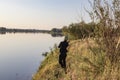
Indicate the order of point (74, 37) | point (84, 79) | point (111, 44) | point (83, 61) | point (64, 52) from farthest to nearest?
1. point (74, 37)
2. point (64, 52)
3. point (83, 61)
4. point (111, 44)
5. point (84, 79)

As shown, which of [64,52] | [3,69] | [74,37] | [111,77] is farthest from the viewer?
[74,37]

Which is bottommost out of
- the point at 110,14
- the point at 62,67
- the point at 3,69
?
the point at 3,69

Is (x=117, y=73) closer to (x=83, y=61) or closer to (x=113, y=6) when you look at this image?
(x=113, y=6)

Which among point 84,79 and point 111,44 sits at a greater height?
point 111,44

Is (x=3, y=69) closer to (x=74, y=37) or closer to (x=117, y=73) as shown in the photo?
(x=74, y=37)

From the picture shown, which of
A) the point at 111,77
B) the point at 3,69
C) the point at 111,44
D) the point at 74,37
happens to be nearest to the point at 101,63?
the point at 111,44

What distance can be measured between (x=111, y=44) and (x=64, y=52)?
5.11 metres

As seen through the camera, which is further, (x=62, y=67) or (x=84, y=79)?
(x=62, y=67)

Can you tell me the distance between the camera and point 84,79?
10.6m

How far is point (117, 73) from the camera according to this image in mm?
9719

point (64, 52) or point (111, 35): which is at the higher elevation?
point (111, 35)

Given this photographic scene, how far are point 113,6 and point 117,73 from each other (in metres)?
4.51

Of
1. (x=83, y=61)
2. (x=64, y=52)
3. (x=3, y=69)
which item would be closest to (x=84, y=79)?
(x=83, y=61)

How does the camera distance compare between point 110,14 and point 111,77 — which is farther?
point 110,14
